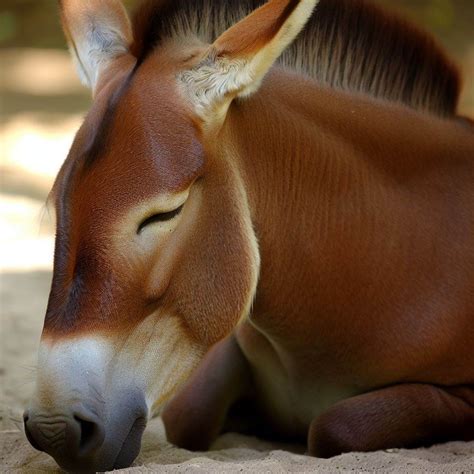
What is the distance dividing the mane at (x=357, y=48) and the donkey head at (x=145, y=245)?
212mm

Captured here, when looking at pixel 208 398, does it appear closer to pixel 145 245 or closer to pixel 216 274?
pixel 216 274

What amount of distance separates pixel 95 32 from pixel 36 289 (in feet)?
13.0

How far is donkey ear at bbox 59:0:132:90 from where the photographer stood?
3.95 metres

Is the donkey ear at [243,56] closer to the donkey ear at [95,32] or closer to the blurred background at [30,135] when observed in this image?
the donkey ear at [95,32]

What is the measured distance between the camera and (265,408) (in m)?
4.74

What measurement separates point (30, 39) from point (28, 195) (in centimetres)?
491

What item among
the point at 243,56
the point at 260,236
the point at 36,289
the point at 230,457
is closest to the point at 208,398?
the point at 230,457

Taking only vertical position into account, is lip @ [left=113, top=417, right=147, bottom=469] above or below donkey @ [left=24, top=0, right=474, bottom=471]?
below

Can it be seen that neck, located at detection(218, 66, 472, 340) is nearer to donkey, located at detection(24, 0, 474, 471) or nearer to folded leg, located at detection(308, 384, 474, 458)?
donkey, located at detection(24, 0, 474, 471)

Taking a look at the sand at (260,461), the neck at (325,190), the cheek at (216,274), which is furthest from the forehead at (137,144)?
the sand at (260,461)

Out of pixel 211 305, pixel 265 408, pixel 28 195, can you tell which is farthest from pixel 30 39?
pixel 211 305


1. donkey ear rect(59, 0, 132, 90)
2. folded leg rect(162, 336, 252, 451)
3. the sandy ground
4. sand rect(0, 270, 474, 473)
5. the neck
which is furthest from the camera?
folded leg rect(162, 336, 252, 451)

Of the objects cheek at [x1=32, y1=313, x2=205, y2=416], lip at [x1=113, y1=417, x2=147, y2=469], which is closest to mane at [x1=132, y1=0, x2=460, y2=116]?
cheek at [x1=32, y1=313, x2=205, y2=416]

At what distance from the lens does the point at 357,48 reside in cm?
422
